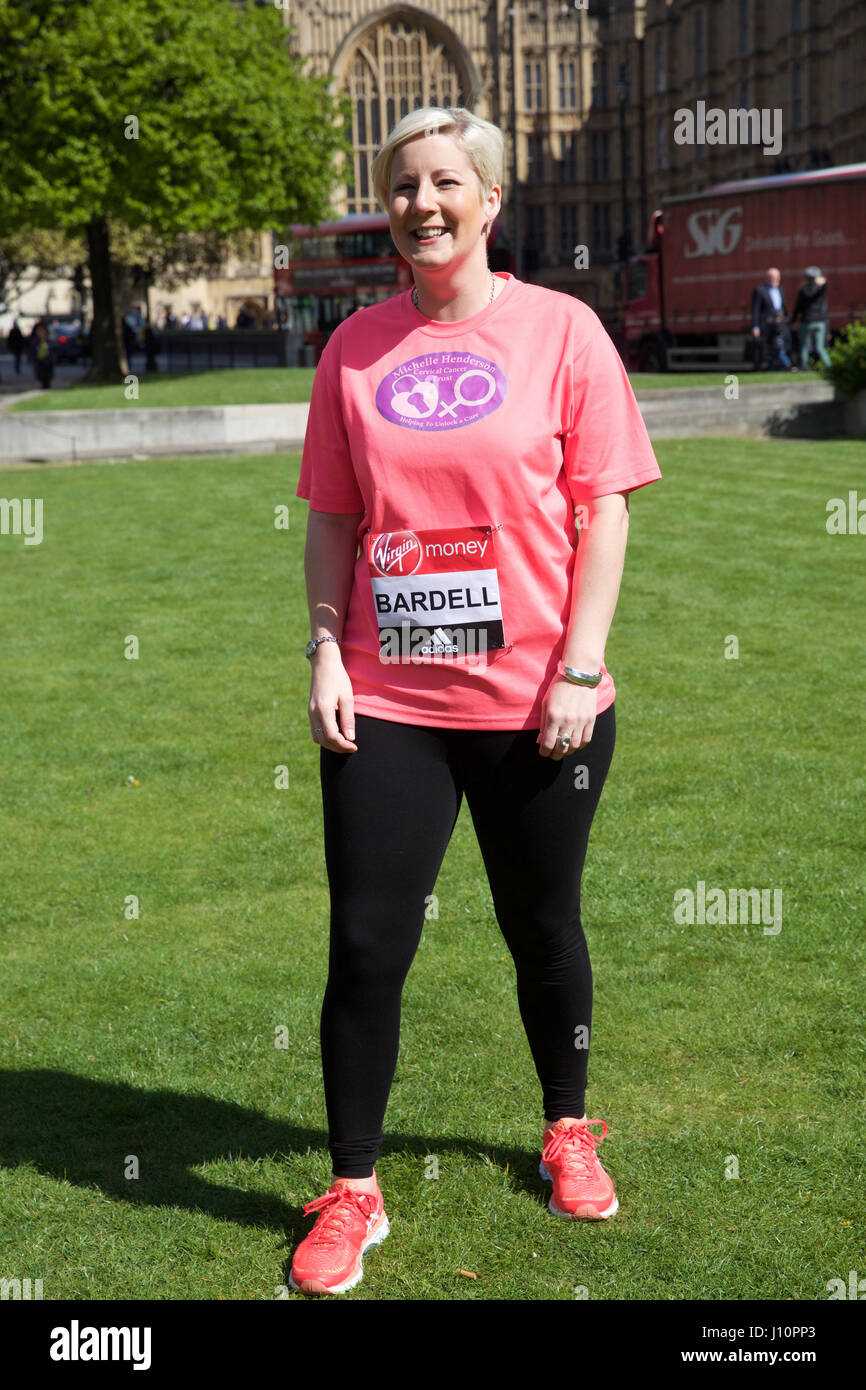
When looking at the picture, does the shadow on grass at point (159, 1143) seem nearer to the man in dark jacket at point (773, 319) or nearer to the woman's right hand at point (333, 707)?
the woman's right hand at point (333, 707)

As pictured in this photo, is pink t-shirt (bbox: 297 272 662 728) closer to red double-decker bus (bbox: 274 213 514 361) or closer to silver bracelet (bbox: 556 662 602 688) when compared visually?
silver bracelet (bbox: 556 662 602 688)

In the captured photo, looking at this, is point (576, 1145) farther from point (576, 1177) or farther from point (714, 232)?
point (714, 232)

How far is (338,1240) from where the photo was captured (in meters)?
3.11

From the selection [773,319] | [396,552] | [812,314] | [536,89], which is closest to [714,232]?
[773,319]

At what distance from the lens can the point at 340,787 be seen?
9.68 feet

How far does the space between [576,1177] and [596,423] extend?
1.66 m

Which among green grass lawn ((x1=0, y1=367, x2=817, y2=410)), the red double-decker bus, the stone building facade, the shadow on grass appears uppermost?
the stone building facade

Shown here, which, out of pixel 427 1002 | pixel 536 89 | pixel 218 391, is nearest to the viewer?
pixel 427 1002

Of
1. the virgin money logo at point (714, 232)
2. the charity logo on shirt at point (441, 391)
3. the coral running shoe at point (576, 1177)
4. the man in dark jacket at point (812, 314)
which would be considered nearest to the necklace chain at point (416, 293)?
the charity logo on shirt at point (441, 391)

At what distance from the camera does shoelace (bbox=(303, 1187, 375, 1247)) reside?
312 cm

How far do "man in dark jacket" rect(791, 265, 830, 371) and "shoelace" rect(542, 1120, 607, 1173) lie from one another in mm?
25516

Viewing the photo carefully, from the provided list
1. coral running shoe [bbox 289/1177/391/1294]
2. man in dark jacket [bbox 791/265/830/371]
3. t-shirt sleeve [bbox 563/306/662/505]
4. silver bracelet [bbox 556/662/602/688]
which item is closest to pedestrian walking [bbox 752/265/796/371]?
man in dark jacket [bbox 791/265/830/371]

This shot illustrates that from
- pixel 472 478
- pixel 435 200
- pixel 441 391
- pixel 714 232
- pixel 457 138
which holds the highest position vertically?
pixel 714 232
